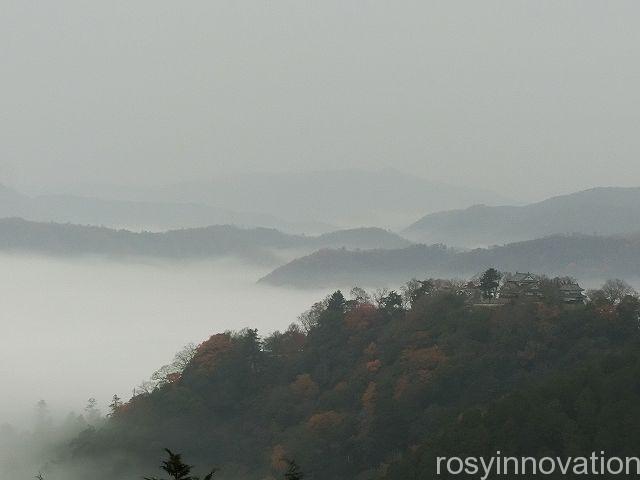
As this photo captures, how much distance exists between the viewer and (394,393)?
110 m

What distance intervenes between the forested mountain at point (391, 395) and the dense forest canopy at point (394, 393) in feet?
0.59

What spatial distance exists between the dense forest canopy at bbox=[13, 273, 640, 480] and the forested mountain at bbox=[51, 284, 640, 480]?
7.0 inches

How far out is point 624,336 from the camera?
107m

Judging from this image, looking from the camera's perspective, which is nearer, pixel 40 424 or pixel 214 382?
pixel 214 382

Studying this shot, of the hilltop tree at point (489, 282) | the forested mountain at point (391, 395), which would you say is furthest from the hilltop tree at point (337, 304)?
the hilltop tree at point (489, 282)

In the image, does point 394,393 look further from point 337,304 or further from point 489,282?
point 337,304

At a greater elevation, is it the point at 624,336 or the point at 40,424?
the point at 624,336

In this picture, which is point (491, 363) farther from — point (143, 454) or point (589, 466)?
point (143, 454)

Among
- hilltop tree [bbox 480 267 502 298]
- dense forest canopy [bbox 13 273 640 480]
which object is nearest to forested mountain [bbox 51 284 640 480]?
dense forest canopy [bbox 13 273 640 480]

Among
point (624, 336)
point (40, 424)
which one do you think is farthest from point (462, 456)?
point (40, 424)

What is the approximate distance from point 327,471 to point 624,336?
37.0 meters

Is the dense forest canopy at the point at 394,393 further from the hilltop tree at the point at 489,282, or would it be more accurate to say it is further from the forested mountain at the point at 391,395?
the hilltop tree at the point at 489,282

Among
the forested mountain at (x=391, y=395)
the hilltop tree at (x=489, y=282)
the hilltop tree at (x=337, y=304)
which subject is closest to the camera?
the forested mountain at (x=391, y=395)

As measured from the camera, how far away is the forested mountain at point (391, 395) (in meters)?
86.2
